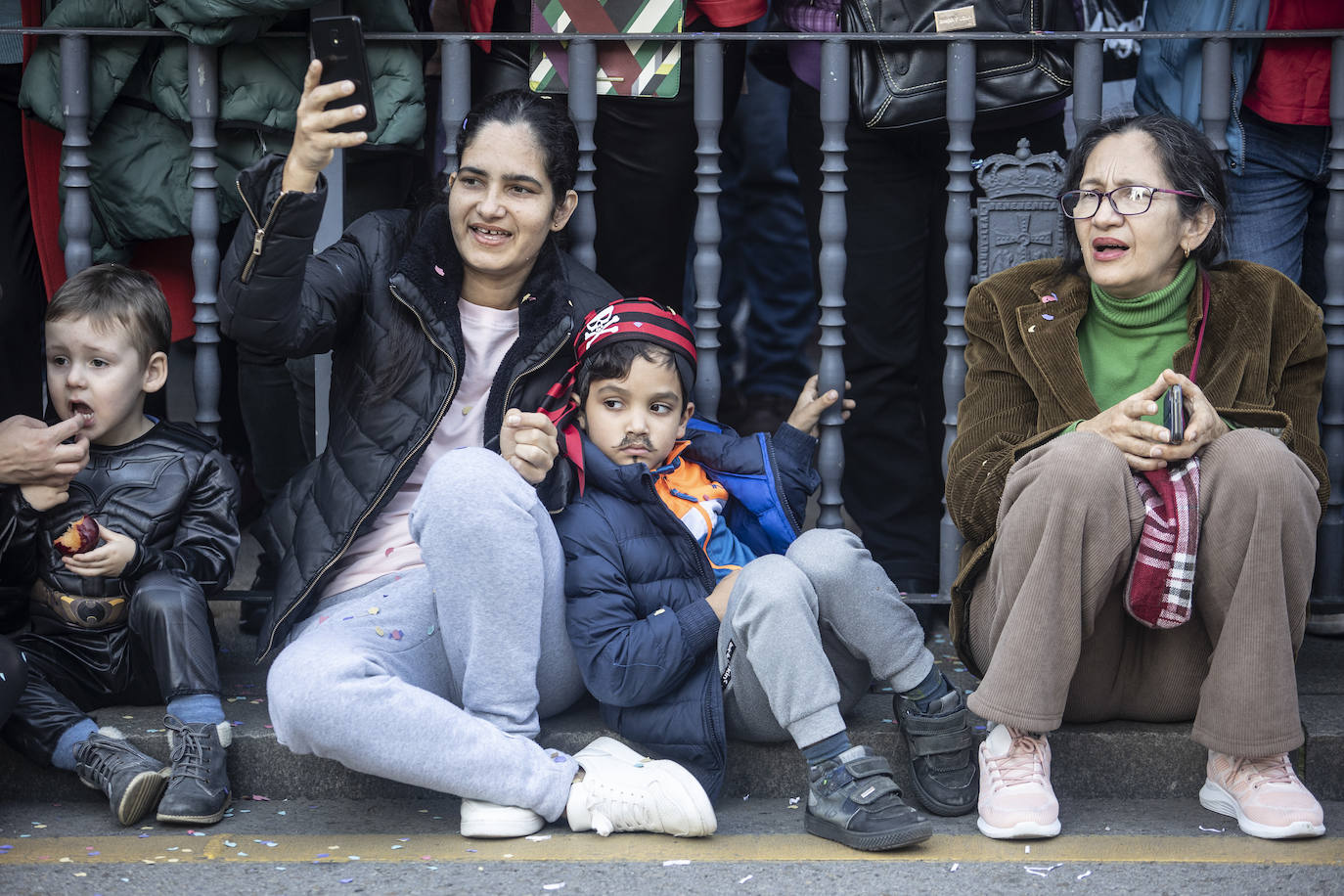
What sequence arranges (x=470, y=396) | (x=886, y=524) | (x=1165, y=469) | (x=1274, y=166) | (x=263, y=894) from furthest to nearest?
(x=886, y=524), (x=1274, y=166), (x=470, y=396), (x=1165, y=469), (x=263, y=894)

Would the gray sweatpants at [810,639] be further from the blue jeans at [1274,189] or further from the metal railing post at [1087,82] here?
the blue jeans at [1274,189]

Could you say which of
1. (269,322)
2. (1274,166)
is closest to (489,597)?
(269,322)

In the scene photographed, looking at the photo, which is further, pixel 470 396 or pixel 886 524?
pixel 886 524

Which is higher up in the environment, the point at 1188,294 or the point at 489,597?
the point at 1188,294

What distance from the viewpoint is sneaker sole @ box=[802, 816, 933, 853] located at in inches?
109

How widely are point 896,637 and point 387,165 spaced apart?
1911 millimetres

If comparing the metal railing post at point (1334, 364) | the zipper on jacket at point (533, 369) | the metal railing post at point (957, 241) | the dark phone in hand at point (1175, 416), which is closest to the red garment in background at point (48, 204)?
the zipper on jacket at point (533, 369)

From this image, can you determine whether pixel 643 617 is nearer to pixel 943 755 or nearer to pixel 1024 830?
pixel 943 755

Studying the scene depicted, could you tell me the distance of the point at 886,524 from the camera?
3.97 meters

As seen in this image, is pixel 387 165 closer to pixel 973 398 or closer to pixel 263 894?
pixel 973 398

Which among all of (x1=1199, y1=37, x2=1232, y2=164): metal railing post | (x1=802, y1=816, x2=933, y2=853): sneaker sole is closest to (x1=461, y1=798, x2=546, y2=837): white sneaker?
(x1=802, y1=816, x2=933, y2=853): sneaker sole

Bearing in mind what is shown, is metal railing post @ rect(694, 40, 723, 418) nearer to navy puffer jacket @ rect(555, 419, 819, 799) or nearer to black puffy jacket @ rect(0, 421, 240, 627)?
navy puffer jacket @ rect(555, 419, 819, 799)

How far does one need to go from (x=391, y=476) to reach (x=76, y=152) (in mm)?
1025

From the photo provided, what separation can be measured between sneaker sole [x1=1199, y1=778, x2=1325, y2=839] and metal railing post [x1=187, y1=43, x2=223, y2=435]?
7.39 feet
